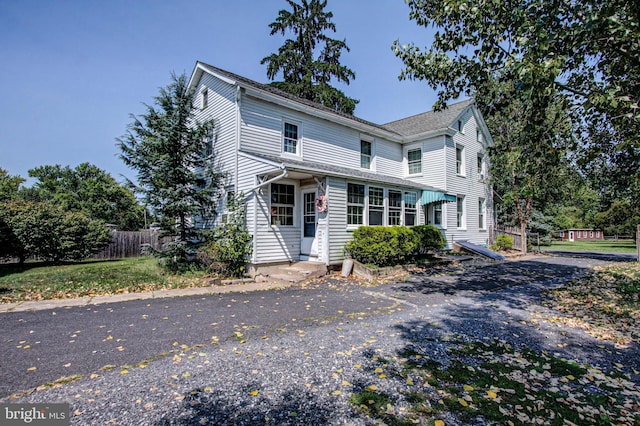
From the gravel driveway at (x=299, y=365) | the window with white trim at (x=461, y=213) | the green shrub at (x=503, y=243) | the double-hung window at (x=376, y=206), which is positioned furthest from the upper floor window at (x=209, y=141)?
the green shrub at (x=503, y=243)

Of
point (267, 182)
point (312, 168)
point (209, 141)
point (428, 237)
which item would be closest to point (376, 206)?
point (428, 237)

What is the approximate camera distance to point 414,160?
18.2 meters

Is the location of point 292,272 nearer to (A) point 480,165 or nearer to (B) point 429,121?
(B) point 429,121

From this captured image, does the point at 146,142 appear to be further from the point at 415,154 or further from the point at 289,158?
the point at 415,154

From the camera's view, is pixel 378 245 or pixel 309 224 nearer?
pixel 378 245

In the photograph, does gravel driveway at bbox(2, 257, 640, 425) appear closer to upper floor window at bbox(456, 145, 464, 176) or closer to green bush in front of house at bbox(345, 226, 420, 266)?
green bush in front of house at bbox(345, 226, 420, 266)

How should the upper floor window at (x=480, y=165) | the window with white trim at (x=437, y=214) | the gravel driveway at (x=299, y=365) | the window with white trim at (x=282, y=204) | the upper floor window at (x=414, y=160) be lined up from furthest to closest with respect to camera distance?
the upper floor window at (x=480, y=165)
the upper floor window at (x=414, y=160)
the window with white trim at (x=437, y=214)
the window with white trim at (x=282, y=204)
the gravel driveway at (x=299, y=365)

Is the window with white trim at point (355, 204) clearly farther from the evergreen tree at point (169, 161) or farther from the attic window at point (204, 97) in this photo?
the attic window at point (204, 97)

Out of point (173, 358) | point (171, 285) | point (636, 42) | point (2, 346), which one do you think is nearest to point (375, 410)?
point (173, 358)

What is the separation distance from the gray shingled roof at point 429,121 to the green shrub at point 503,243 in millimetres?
8623

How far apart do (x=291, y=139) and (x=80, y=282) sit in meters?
8.79

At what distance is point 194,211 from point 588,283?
13.7 m

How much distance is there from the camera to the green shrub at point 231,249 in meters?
10.3

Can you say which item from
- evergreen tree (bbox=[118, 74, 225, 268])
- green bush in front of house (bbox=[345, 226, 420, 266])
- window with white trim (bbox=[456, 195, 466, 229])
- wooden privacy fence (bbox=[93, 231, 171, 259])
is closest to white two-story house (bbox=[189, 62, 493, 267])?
green bush in front of house (bbox=[345, 226, 420, 266])
